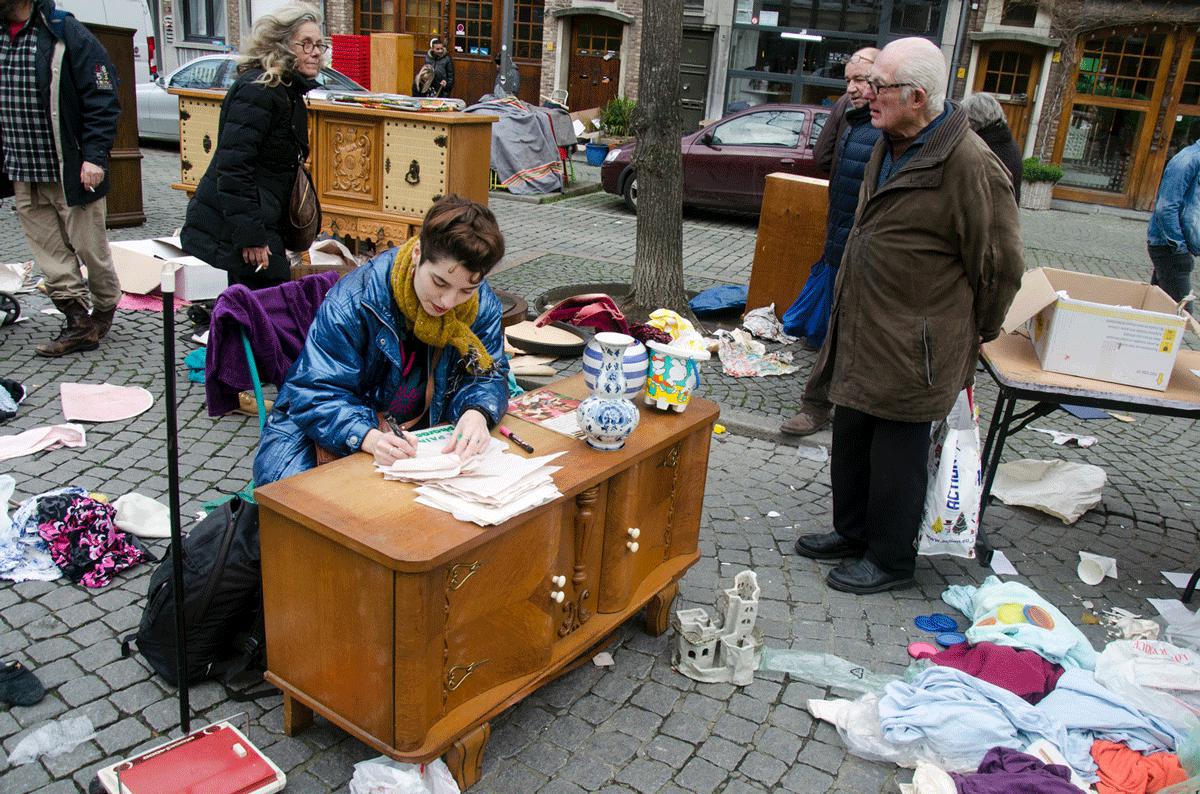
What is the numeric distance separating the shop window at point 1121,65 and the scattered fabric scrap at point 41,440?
15361 mm

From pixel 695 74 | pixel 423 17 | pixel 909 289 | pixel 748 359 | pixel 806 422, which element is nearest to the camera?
pixel 909 289

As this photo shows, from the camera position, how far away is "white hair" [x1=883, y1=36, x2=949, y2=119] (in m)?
3.27

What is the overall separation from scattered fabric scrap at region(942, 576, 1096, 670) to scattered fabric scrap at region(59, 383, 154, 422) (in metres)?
3.94

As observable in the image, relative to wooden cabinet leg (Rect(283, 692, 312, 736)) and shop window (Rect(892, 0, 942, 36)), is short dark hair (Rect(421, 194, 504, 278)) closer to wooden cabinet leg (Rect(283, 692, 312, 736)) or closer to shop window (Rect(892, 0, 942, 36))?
wooden cabinet leg (Rect(283, 692, 312, 736))

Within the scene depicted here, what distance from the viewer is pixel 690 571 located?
154 inches

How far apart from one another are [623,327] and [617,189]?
8667 millimetres

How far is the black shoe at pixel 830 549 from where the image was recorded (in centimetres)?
404

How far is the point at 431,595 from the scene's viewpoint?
2301 millimetres

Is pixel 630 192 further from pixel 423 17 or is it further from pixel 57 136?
pixel 423 17

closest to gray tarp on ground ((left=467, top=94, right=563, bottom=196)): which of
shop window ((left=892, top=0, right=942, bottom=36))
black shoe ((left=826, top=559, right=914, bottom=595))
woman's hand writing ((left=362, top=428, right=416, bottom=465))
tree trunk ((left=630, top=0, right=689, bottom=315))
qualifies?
tree trunk ((left=630, top=0, right=689, bottom=315))

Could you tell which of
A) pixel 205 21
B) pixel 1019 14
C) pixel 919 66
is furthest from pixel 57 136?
pixel 205 21

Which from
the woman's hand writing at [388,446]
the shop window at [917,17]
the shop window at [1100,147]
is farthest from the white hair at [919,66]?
the shop window at [1100,147]

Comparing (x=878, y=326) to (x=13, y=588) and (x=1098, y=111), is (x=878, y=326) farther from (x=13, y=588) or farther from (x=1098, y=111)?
(x=1098, y=111)

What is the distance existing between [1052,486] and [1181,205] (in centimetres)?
312
